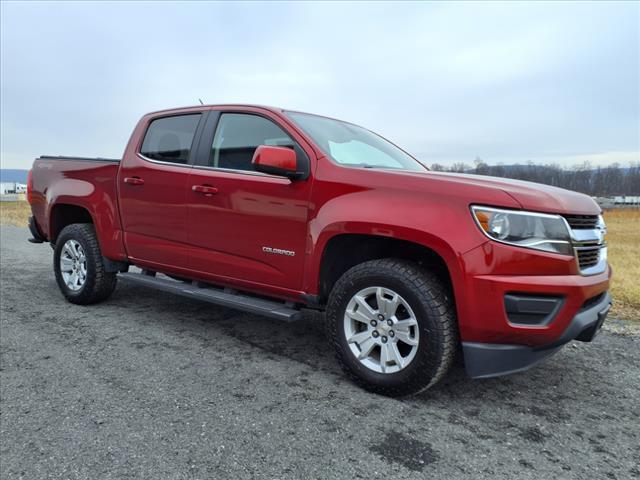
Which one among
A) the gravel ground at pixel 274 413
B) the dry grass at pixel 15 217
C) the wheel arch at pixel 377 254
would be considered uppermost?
the wheel arch at pixel 377 254

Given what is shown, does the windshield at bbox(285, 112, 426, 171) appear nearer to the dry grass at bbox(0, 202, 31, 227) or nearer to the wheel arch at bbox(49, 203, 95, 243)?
the wheel arch at bbox(49, 203, 95, 243)

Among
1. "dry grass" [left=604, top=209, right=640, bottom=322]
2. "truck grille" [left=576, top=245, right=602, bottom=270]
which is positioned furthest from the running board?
"dry grass" [left=604, top=209, right=640, bottom=322]

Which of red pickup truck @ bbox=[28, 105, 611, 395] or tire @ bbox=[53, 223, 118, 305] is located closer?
red pickup truck @ bbox=[28, 105, 611, 395]

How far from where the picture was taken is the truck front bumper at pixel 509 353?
2.57 m

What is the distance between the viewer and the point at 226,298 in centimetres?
358

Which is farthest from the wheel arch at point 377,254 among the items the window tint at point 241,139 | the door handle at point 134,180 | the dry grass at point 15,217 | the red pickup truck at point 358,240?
the dry grass at point 15,217

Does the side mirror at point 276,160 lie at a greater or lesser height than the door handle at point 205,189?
greater

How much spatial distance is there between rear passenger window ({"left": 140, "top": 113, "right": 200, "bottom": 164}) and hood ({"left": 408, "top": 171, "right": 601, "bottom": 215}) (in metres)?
2.13

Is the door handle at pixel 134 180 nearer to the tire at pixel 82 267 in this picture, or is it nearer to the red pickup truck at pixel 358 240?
the red pickup truck at pixel 358 240

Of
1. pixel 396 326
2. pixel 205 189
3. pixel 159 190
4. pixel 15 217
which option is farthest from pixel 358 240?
pixel 15 217

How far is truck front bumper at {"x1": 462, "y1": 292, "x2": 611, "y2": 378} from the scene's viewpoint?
2572 mm

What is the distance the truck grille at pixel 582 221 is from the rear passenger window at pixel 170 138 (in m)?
2.88

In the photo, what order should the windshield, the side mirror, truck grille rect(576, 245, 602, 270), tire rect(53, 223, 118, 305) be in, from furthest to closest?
tire rect(53, 223, 118, 305) < the windshield < the side mirror < truck grille rect(576, 245, 602, 270)

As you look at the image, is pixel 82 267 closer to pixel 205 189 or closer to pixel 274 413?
pixel 205 189
